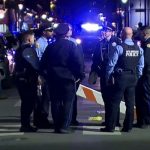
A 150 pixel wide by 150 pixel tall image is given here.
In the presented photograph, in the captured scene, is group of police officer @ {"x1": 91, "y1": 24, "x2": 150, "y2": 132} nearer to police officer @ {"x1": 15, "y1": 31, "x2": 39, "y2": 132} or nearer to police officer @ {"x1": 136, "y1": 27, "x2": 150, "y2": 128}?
police officer @ {"x1": 136, "y1": 27, "x2": 150, "y2": 128}

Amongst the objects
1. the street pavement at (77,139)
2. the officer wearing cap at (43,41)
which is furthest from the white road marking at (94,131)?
the officer wearing cap at (43,41)

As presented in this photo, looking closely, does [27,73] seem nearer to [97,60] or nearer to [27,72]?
[27,72]

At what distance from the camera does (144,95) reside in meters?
11.8

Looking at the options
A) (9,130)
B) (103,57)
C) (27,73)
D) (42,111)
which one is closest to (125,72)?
(103,57)

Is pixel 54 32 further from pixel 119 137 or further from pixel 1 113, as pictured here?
pixel 1 113

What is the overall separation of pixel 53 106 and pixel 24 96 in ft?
1.79

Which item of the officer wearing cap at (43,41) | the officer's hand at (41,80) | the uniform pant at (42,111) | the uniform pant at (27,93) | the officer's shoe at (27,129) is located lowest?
the officer's shoe at (27,129)

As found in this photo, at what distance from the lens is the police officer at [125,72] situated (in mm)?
10852

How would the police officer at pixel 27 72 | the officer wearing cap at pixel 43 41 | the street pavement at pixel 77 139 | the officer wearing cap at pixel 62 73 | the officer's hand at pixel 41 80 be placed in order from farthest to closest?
1. the officer wearing cap at pixel 43 41
2. the officer's hand at pixel 41 80
3. the police officer at pixel 27 72
4. the officer wearing cap at pixel 62 73
5. the street pavement at pixel 77 139

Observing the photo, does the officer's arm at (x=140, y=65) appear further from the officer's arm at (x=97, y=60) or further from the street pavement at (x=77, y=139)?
the street pavement at (x=77, y=139)

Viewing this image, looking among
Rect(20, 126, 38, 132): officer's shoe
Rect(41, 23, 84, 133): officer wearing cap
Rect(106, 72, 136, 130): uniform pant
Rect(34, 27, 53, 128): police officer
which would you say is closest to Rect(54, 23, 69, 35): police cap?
Rect(41, 23, 84, 133): officer wearing cap

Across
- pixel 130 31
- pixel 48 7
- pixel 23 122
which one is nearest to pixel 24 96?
pixel 23 122

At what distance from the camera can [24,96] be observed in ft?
36.3

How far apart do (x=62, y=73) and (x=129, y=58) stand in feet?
3.94
